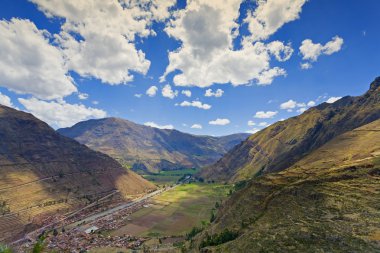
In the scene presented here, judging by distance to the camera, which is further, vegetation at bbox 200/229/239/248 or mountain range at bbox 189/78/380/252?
vegetation at bbox 200/229/239/248

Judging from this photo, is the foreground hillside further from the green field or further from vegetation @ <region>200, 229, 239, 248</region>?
the green field

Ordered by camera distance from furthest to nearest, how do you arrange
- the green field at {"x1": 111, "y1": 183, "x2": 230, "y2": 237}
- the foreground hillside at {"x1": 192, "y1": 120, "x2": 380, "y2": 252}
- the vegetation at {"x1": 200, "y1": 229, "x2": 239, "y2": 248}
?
1. the green field at {"x1": 111, "y1": 183, "x2": 230, "y2": 237}
2. the vegetation at {"x1": 200, "y1": 229, "x2": 239, "y2": 248}
3. the foreground hillside at {"x1": 192, "y1": 120, "x2": 380, "y2": 252}

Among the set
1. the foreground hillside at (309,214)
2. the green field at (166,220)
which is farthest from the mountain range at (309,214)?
the green field at (166,220)

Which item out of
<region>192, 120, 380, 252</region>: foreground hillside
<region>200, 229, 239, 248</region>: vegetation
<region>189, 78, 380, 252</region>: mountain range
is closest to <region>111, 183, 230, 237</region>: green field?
<region>192, 120, 380, 252</region>: foreground hillside

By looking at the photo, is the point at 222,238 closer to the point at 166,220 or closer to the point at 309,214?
the point at 309,214

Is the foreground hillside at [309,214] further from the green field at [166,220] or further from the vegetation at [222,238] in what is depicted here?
the green field at [166,220]

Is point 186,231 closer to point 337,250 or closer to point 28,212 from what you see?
point 28,212

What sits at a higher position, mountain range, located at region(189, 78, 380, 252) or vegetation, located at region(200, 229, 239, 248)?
mountain range, located at region(189, 78, 380, 252)

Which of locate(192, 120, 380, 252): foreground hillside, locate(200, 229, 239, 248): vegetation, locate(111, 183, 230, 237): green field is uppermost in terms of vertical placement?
locate(192, 120, 380, 252): foreground hillside

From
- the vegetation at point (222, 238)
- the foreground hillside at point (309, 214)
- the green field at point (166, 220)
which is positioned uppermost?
the foreground hillside at point (309, 214)
